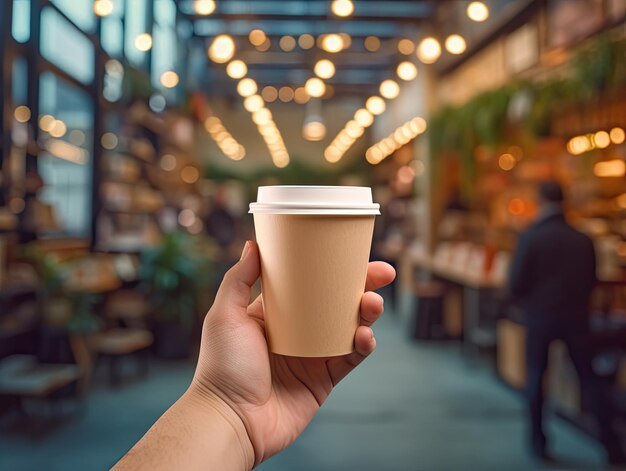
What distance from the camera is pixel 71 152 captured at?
683 cm

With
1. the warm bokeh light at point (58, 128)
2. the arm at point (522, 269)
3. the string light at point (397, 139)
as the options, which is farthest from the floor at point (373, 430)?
the string light at point (397, 139)

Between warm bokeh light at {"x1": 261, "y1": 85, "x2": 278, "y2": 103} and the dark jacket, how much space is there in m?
10.7

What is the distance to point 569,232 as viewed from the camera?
3.67 meters

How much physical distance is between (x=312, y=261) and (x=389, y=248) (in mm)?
10152

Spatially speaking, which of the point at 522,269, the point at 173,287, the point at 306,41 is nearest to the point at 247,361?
the point at 522,269

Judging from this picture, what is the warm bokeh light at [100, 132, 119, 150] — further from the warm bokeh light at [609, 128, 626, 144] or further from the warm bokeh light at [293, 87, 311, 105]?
the warm bokeh light at [293, 87, 311, 105]

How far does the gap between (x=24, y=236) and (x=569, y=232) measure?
158 inches

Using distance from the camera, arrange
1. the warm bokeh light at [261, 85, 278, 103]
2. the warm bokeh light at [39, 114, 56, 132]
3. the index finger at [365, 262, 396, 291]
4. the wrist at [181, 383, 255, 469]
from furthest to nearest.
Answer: the warm bokeh light at [261, 85, 278, 103] < the warm bokeh light at [39, 114, 56, 132] < the index finger at [365, 262, 396, 291] < the wrist at [181, 383, 255, 469]

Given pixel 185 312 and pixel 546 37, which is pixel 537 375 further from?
pixel 546 37

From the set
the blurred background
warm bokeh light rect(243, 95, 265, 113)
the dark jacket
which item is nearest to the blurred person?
the blurred background

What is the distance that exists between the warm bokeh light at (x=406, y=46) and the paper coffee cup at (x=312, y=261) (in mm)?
9333

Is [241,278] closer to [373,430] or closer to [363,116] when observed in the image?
[373,430]

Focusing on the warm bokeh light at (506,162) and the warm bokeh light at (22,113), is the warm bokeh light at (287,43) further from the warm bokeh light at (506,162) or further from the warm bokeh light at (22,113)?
the warm bokeh light at (22,113)

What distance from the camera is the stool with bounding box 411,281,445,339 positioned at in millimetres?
7148
